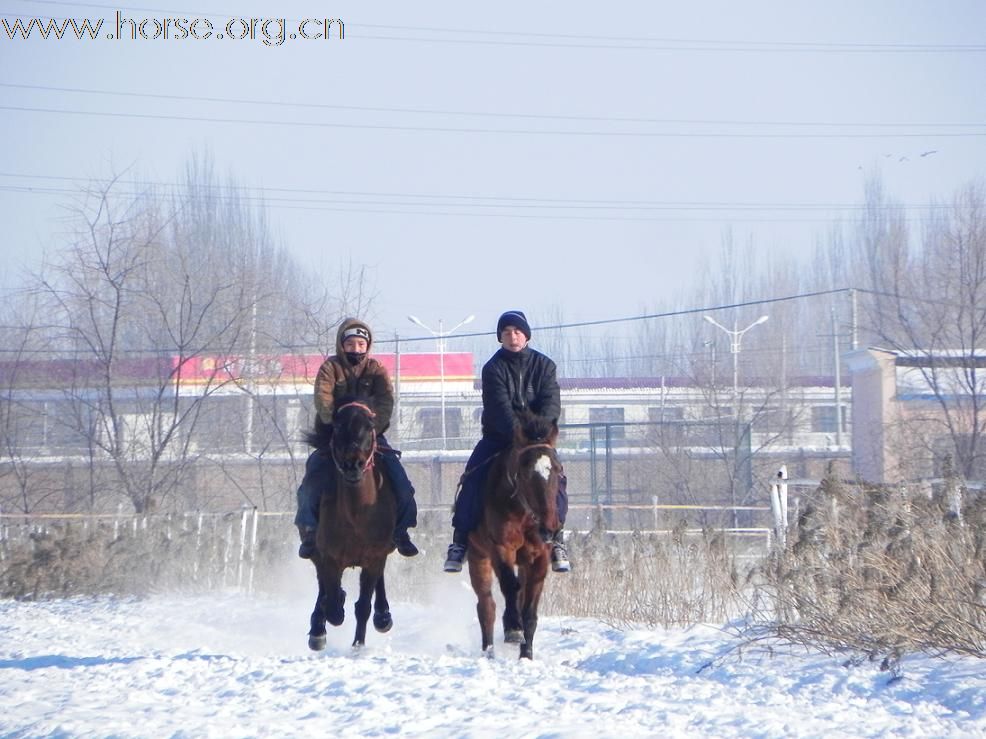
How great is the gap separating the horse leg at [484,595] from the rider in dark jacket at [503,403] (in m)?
0.18

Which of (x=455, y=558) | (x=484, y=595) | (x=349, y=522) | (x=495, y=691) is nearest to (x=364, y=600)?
(x=349, y=522)

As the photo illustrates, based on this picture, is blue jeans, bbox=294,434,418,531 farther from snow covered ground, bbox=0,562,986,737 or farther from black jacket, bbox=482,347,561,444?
snow covered ground, bbox=0,562,986,737

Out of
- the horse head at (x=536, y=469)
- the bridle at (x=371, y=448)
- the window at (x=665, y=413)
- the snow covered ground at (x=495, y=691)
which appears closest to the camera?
the snow covered ground at (x=495, y=691)

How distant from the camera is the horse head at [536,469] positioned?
9930 mm

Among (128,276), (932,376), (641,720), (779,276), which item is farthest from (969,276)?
(779,276)

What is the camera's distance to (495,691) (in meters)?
8.09

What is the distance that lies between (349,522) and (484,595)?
1.37m

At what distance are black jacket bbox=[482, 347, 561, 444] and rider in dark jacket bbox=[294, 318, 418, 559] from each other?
3.10 feet

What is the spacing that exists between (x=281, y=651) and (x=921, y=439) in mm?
20660

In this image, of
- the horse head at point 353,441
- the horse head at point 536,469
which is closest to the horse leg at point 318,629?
the horse head at point 353,441

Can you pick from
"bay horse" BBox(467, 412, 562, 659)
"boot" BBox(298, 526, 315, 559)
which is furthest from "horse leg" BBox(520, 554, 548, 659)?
"boot" BBox(298, 526, 315, 559)

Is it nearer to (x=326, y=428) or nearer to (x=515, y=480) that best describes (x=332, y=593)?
(x=326, y=428)

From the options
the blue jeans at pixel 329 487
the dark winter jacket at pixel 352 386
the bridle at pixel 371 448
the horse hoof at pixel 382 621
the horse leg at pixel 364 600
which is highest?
the dark winter jacket at pixel 352 386

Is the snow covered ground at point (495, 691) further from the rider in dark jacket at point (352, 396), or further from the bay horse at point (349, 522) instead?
the rider in dark jacket at point (352, 396)
